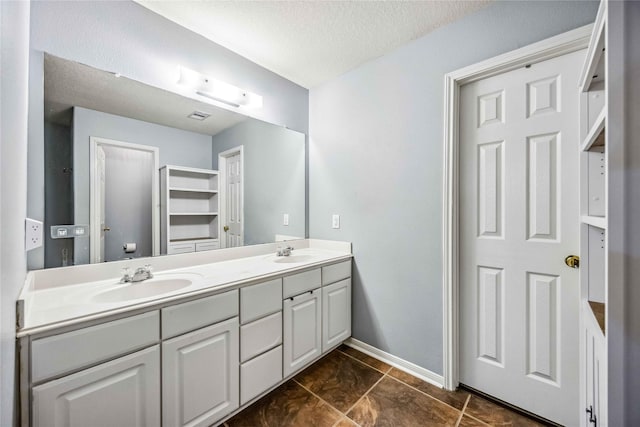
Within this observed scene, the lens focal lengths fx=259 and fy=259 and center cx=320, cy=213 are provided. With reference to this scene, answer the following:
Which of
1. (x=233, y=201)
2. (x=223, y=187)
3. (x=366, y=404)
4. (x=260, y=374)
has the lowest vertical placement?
(x=366, y=404)

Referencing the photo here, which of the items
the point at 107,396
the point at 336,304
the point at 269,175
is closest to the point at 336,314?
the point at 336,304

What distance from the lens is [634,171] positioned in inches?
23.1

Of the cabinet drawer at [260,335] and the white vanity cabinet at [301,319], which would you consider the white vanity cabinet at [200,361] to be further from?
the white vanity cabinet at [301,319]

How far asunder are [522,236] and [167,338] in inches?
73.0

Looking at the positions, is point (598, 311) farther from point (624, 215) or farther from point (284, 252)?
point (284, 252)

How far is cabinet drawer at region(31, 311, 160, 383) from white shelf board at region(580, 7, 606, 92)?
1.78 metres

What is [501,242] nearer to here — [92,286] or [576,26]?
[576,26]

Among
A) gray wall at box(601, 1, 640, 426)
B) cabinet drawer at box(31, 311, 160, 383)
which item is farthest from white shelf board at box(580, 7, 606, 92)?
cabinet drawer at box(31, 311, 160, 383)

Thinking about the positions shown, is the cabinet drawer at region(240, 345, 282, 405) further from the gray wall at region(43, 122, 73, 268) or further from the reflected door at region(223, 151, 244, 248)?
the gray wall at region(43, 122, 73, 268)

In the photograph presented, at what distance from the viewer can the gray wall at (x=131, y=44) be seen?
4.06 feet

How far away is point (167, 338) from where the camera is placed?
111cm

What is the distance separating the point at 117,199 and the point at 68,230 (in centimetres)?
26

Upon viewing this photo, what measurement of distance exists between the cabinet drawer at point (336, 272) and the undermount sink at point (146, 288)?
33.5 inches

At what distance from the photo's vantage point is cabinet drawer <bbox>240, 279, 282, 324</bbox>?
139cm
